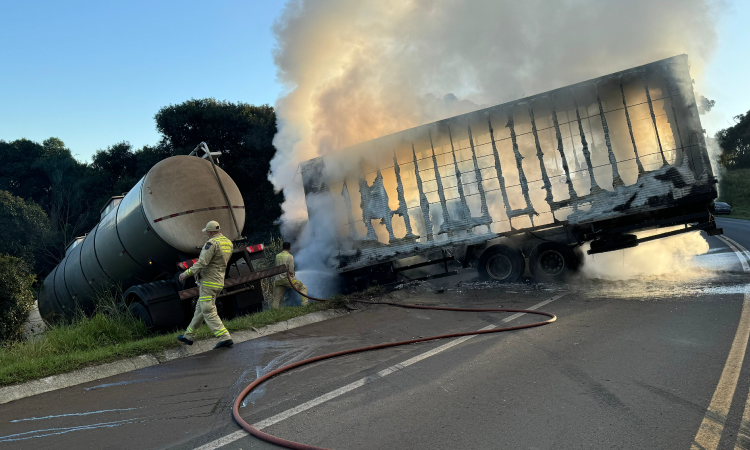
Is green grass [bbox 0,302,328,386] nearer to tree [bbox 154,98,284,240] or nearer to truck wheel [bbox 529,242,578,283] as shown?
truck wheel [bbox 529,242,578,283]

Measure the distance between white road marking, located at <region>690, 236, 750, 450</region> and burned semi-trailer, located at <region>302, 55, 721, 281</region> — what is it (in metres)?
4.70

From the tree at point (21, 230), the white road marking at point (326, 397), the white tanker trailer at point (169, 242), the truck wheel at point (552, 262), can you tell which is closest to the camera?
the white road marking at point (326, 397)

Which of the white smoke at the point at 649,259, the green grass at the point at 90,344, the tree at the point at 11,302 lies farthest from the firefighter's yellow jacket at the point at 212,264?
the white smoke at the point at 649,259

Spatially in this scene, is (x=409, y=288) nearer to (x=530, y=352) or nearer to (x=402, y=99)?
(x=402, y=99)

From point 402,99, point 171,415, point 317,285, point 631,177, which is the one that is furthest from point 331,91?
point 171,415

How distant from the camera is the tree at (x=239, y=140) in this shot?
23.8 meters

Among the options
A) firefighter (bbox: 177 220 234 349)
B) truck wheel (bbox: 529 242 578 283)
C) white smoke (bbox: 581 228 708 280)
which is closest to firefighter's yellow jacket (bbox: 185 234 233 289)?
firefighter (bbox: 177 220 234 349)

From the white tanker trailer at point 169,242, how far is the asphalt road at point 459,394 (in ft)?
6.88

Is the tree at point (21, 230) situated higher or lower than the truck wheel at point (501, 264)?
higher

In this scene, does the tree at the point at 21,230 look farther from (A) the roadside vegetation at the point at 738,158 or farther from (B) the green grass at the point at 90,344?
(A) the roadside vegetation at the point at 738,158

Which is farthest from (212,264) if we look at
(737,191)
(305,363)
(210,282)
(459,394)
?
(737,191)

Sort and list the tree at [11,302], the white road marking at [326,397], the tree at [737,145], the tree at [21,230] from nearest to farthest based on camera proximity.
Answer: the white road marking at [326,397] < the tree at [11,302] < the tree at [21,230] < the tree at [737,145]

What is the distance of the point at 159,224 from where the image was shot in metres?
8.49

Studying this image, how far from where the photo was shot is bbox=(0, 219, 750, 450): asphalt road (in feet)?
11.2
